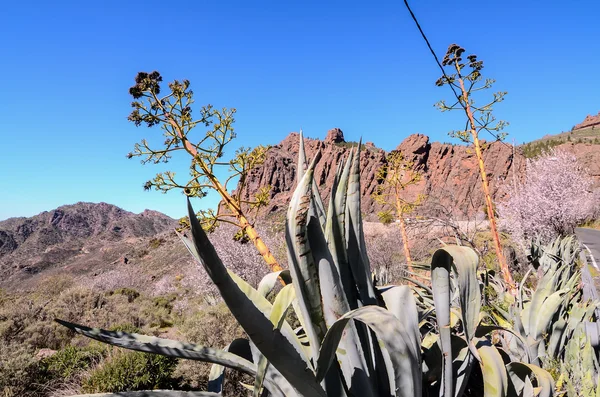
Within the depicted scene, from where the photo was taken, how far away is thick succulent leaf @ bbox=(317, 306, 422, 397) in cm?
107

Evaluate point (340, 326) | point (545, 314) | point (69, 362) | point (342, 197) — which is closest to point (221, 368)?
point (340, 326)

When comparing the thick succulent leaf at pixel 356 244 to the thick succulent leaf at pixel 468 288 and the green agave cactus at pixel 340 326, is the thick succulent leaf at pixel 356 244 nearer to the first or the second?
the green agave cactus at pixel 340 326

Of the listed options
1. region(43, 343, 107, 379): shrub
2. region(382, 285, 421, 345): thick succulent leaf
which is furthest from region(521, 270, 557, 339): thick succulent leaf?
region(43, 343, 107, 379): shrub

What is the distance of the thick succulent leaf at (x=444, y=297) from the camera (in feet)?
4.62

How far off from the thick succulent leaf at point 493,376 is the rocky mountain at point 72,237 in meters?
63.0

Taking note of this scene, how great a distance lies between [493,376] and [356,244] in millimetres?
857

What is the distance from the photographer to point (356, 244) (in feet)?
4.90

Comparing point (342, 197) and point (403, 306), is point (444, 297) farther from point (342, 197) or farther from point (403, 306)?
point (342, 197)

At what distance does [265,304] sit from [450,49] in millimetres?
7915

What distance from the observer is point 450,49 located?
7383 mm

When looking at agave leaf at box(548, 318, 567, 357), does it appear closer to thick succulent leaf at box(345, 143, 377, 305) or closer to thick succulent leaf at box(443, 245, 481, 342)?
thick succulent leaf at box(443, 245, 481, 342)

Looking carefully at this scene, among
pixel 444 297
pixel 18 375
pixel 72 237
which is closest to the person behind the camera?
pixel 444 297

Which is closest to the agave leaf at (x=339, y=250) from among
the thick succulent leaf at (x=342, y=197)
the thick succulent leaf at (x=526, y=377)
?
the thick succulent leaf at (x=342, y=197)

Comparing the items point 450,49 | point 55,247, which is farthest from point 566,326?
point 55,247
